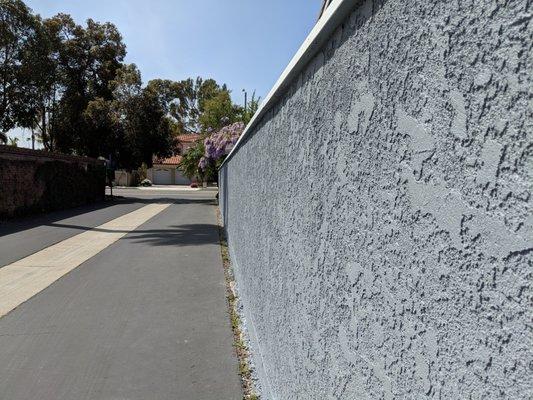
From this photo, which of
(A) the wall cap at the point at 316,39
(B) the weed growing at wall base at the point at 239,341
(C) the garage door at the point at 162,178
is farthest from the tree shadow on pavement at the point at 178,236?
(C) the garage door at the point at 162,178

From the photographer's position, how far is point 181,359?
4.61 metres

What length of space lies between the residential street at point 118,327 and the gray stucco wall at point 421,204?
7.53 ft

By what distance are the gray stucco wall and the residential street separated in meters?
2.30

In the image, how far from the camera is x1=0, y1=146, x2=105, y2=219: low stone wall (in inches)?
704

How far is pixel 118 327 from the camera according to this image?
5.53 meters

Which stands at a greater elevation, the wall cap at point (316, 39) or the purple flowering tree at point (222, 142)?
the purple flowering tree at point (222, 142)

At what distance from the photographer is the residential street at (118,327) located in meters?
4.09

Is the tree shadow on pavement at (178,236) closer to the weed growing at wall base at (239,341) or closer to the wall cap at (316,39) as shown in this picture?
the weed growing at wall base at (239,341)

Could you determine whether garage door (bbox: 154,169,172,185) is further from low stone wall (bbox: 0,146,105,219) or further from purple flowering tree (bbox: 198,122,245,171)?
purple flowering tree (bbox: 198,122,245,171)

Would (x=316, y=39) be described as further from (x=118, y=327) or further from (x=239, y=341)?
(x=118, y=327)

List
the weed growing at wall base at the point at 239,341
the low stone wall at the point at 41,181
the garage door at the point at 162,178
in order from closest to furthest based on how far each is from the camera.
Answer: the weed growing at wall base at the point at 239,341 < the low stone wall at the point at 41,181 < the garage door at the point at 162,178

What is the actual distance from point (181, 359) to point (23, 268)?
5521 mm

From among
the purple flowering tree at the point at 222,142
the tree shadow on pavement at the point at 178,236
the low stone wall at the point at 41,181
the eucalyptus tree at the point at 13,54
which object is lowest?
the tree shadow on pavement at the point at 178,236

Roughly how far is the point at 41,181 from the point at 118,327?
675 inches
